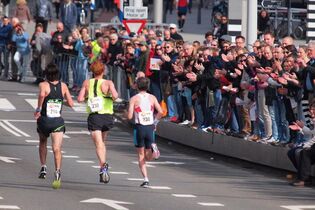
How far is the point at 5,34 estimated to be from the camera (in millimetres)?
42875

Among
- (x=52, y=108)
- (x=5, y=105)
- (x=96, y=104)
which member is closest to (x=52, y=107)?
(x=52, y=108)

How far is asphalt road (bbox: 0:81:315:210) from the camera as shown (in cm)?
1938

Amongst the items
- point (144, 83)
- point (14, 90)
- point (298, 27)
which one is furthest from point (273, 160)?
point (298, 27)

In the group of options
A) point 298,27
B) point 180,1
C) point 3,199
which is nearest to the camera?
point 3,199

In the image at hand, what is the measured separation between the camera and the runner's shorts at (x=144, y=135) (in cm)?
2130

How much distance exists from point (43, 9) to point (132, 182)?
2738cm

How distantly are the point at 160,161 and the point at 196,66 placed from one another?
2573mm

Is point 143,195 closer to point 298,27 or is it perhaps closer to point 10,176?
point 10,176

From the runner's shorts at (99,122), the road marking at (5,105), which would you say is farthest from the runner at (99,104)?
the road marking at (5,105)

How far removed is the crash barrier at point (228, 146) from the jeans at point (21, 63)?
12840 millimetres

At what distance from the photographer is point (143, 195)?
2033 cm

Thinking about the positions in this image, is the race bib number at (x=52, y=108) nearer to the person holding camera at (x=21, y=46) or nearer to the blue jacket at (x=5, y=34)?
the person holding camera at (x=21, y=46)

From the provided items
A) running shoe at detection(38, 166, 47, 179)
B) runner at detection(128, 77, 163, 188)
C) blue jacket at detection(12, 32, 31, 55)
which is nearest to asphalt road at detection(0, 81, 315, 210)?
running shoe at detection(38, 166, 47, 179)

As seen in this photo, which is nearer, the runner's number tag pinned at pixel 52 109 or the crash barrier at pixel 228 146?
the runner's number tag pinned at pixel 52 109
